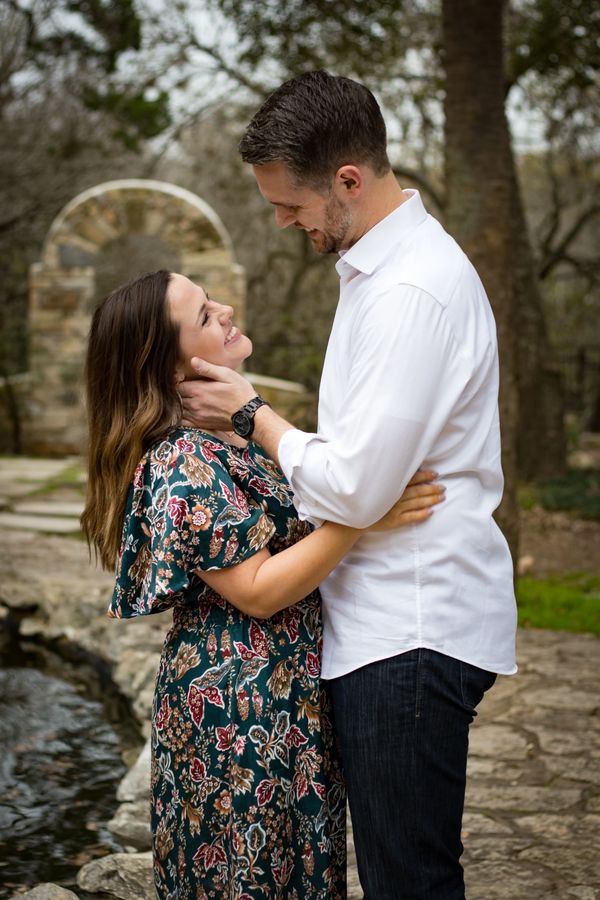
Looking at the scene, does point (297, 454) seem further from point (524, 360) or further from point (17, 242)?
point (17, 242)

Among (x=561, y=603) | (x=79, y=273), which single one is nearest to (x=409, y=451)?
(x=561, y=603)

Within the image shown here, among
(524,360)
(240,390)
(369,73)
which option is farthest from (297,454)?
(369,73)

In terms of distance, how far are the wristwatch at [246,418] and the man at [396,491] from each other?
0.02m

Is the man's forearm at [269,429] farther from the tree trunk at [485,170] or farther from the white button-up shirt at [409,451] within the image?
the tree trunk at [485,170]

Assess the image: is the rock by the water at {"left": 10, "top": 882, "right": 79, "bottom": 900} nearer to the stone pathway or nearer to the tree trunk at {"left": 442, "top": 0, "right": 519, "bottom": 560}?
the stone pathway

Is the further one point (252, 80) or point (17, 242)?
point (17, 242)

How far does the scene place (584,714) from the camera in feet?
13.6

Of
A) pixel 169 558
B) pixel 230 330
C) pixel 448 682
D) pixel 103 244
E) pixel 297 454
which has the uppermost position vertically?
pixel 103 244

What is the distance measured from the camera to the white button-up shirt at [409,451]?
5.39ft

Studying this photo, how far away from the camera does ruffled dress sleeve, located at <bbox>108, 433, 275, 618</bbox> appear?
184 centimetres

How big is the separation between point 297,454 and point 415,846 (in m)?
0.67

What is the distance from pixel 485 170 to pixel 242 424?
413cm

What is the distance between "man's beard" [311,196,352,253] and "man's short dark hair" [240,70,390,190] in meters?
0.04

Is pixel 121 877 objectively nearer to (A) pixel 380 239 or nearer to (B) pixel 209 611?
(B) pixel 209 611
